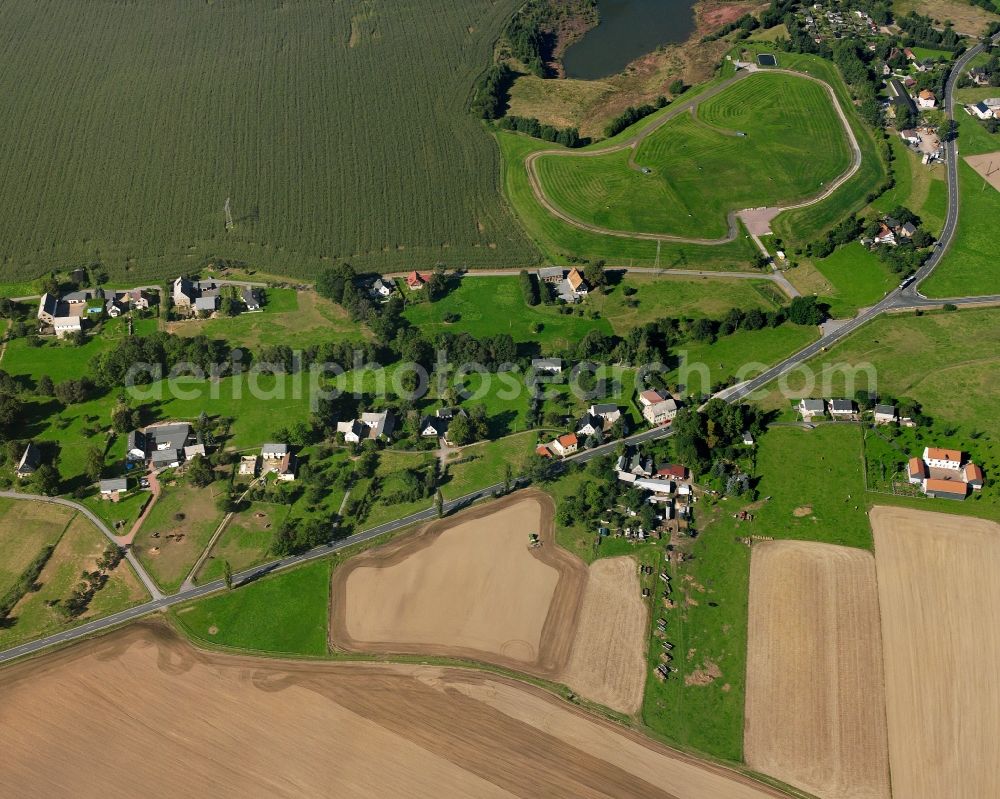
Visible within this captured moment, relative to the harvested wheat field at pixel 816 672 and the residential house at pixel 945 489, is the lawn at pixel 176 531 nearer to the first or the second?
the harvested wheat field at pixel 816 672

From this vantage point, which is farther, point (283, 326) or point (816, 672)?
point (283, 326)

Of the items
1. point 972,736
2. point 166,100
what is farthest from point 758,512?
point 166,100

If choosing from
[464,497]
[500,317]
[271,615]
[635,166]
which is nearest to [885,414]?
[500,317]

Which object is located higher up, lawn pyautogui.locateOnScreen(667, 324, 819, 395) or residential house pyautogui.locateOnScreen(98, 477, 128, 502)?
lawn pyautogui.locateOnScreen(667, 324, 819, 395)

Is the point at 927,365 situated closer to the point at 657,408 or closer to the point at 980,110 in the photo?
the point at 657,408

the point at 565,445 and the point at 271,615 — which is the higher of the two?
the point at 565,445

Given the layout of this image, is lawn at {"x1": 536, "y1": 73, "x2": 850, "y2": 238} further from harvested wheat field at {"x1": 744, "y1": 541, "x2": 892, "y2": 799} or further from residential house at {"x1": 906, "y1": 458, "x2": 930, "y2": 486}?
harvested wheat field at {"x1": 744, "y1": 541, "x2": 892, "y2": 799}

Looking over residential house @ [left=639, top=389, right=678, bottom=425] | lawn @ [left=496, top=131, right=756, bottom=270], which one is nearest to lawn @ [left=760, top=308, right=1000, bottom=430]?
residential house @ [left=639, top=389, right=678, bottom=425]
